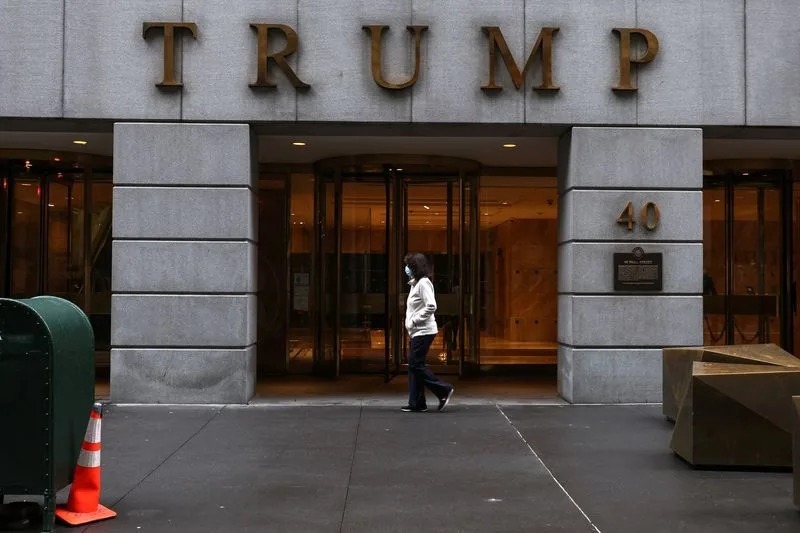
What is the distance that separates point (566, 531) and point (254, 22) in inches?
303

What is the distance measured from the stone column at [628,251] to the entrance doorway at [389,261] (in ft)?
10.9

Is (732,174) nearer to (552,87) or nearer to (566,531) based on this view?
(552,87)

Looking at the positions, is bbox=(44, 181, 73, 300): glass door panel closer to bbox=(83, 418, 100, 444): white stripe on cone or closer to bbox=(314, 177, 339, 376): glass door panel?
bbox=(314, 177, 339, 376): glass door panel

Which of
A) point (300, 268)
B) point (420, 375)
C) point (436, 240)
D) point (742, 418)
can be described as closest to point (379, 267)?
point (436, 240)

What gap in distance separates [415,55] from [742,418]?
19.6 ft

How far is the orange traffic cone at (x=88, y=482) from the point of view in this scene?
5.53 metres

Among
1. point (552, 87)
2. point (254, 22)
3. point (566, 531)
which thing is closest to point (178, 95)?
point (254, 22)

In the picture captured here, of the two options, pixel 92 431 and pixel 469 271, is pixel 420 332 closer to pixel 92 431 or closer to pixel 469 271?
pixel 469 271

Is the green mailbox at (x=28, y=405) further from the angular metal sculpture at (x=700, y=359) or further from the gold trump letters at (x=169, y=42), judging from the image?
the gold trump letters at (x=169, y=42)

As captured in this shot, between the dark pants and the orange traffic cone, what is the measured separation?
4.87 m

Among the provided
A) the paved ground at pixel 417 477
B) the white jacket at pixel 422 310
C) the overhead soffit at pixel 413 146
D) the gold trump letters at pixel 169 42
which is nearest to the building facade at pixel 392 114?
the gold trump letters at pixel 169 42

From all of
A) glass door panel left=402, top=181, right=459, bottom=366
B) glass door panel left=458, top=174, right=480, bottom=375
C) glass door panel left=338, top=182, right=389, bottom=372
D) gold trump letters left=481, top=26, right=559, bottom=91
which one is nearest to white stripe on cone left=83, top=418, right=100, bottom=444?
gold trump letters left=481, top=26, right=559, bottom=91

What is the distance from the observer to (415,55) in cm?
1069

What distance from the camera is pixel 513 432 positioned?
28.8 feet
